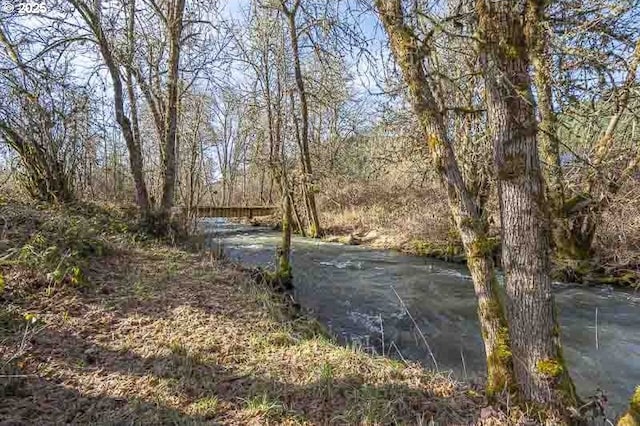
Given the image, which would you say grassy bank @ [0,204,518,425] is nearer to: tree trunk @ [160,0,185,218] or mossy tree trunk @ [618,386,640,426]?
mossy tree trunk @ [618,386,640,426]

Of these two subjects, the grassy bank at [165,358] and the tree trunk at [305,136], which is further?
the tree trunk at [305,136]

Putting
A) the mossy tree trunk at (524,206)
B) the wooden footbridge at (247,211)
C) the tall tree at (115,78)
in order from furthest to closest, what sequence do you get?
the wooden footbridge at (247,211)
the tall tree at (115,78)
the mossy tree trunk at (524,206)

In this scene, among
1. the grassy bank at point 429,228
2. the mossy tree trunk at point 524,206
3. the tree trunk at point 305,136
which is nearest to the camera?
the mossy tree trunk at point 524,206

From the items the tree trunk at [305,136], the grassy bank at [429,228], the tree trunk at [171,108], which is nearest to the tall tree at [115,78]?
the tree trunk at [171,108]

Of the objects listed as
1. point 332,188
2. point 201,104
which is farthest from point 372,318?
point 332,188

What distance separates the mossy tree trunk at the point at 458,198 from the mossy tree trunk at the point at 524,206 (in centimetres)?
15

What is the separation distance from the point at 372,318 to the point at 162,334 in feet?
10.9

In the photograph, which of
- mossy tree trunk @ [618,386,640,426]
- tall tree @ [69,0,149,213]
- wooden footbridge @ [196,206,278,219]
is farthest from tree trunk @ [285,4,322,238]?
mossy tree trunk @ [618,386,640,426]

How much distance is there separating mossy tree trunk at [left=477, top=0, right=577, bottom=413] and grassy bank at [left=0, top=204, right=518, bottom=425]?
1.18ft

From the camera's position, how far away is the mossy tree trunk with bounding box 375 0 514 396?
2.62m

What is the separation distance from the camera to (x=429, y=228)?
11383 millimetres

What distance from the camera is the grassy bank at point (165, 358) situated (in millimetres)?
2543

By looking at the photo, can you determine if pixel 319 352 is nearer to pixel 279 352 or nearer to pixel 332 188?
pixel 279 352

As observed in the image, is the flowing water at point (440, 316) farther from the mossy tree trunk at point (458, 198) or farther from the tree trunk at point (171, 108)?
the tree trunk at point (171, 108)
